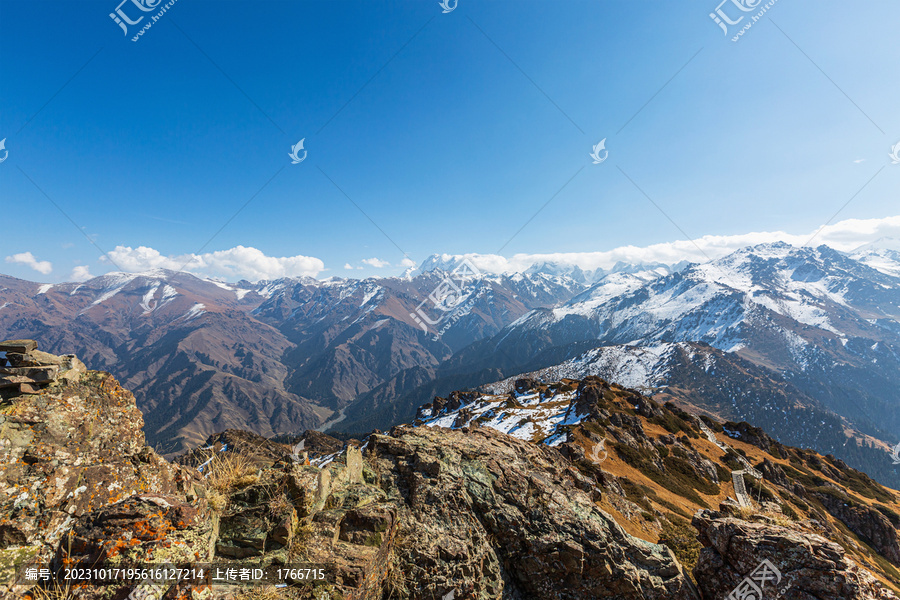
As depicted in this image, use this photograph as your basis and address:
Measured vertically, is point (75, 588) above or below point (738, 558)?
above

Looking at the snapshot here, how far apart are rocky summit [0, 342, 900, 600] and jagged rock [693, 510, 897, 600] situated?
0.04m

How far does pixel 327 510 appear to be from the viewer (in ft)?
29.5

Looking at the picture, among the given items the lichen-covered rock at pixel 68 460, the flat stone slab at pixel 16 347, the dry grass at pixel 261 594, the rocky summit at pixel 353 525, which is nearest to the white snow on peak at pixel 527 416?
the rocky summit at pixel 353 525

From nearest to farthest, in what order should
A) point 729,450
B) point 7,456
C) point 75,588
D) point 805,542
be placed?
point 75,588, point 7,456, point 805,542, point 729,450

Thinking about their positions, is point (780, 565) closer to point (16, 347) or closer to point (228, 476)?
point (228, 476)

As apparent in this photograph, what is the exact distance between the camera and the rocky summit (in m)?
5.90

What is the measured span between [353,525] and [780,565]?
1231 cm

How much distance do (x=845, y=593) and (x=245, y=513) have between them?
51.5 ft

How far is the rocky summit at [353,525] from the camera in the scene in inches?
232

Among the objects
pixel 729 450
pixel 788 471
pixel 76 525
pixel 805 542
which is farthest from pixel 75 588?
pixel 788 471

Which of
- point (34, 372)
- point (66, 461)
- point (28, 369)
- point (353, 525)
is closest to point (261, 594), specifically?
point (353, 525)

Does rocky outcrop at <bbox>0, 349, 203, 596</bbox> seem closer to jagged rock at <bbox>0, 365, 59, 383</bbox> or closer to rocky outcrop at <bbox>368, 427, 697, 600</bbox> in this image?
jagged rock at <bbox>0, 365, 59, 383</bbox>

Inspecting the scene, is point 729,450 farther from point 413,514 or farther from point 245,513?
point 245,513

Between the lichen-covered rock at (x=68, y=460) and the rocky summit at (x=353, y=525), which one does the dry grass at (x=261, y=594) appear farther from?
the lichen-covered rock at (x=68, y=460)
